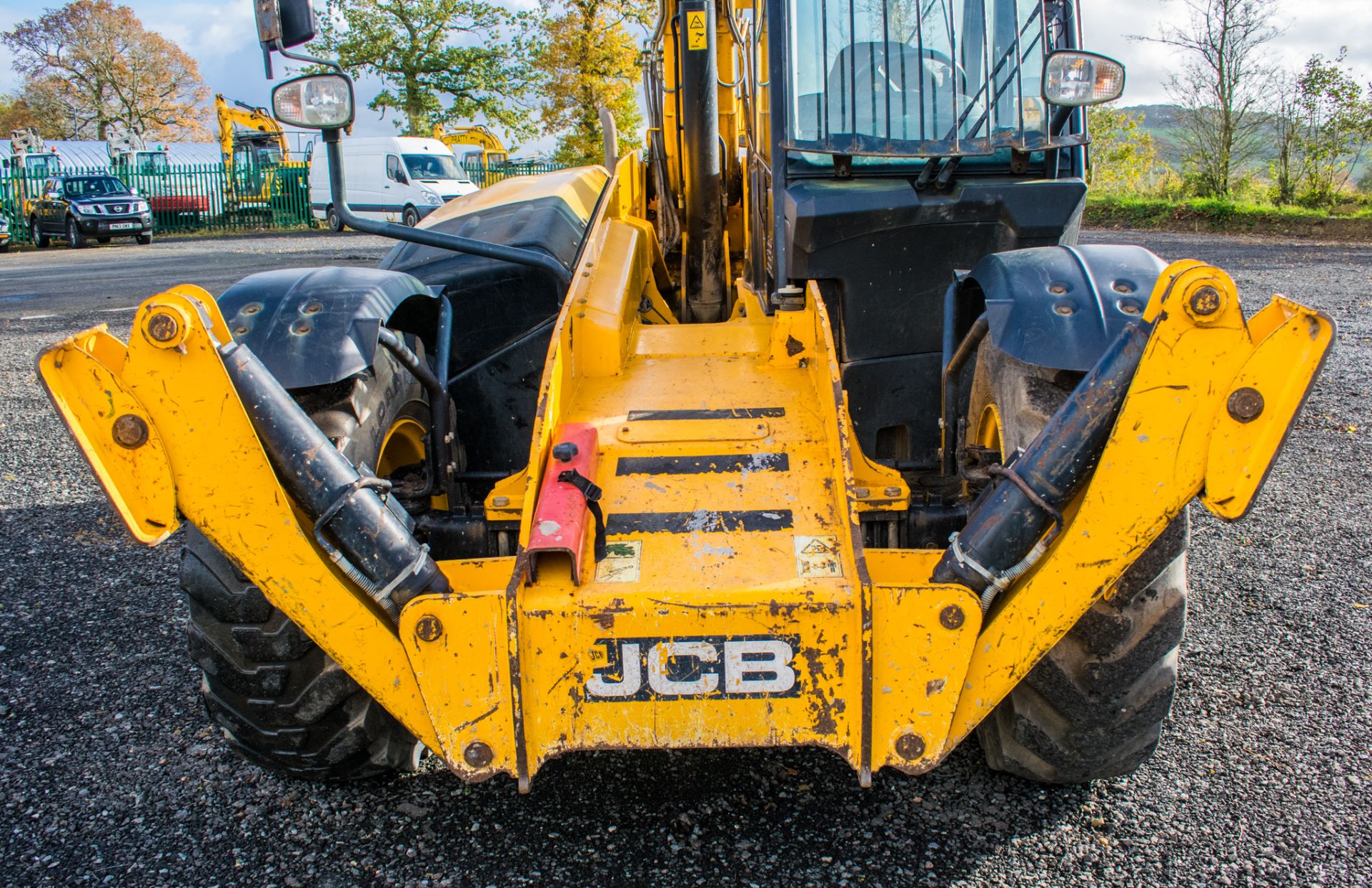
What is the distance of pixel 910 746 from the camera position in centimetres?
209

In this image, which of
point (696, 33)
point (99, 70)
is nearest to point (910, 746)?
point (696, 33)

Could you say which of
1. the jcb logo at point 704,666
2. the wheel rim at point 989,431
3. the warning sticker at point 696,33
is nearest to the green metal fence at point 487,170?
the warning sticker at point 696,33

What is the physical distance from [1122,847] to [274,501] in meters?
2.11

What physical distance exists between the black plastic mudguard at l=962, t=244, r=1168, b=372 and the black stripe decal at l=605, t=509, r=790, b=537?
2.25ft

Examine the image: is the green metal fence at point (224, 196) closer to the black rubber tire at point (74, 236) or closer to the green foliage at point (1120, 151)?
the black rubber tire at point (74, 236)

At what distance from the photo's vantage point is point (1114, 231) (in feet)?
66.6

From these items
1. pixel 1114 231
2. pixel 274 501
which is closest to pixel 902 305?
pixel 274 501

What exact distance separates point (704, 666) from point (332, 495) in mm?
849

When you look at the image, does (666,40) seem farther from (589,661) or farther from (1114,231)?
(1114,231)

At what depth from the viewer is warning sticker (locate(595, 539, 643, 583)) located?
2.19 m

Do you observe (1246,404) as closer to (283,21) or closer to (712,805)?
(712,805)

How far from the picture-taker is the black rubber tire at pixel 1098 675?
7.52 feet

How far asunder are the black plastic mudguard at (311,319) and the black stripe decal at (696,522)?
2.60ft

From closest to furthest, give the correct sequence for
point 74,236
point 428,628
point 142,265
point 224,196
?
1. point 428,628
2. point 142,265
3. point 74,236
4. point 224,196
